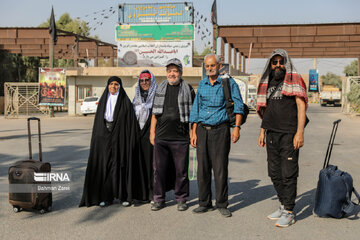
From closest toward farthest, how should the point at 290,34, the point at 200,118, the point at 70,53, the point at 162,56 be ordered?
the point at 200,118, the point at 290,34, the point at 162,56, the point at 70,53

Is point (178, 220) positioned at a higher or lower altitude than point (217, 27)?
lower

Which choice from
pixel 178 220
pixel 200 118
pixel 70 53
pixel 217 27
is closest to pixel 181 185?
pixel 178 220

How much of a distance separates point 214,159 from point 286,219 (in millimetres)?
1007

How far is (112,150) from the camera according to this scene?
203 inches

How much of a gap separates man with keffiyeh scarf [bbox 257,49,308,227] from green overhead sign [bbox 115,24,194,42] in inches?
1013

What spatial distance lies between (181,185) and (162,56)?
2618 cm

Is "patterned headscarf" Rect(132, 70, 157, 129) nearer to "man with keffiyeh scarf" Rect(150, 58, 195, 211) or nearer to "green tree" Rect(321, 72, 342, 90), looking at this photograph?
"man with keffiyeh scarf" Rect(150, 58, 195, 211)

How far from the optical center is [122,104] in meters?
5.15

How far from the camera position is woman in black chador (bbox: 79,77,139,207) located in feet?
16.8

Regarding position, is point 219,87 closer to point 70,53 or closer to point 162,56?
point 162,56

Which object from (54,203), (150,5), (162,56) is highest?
(150,5)

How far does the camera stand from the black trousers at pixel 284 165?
4.39 m

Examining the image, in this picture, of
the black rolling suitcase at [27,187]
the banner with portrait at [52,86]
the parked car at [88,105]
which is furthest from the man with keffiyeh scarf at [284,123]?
the parked car at [88,105]

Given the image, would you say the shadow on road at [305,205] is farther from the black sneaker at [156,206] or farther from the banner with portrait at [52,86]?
the banner with portrait at [52,86]
